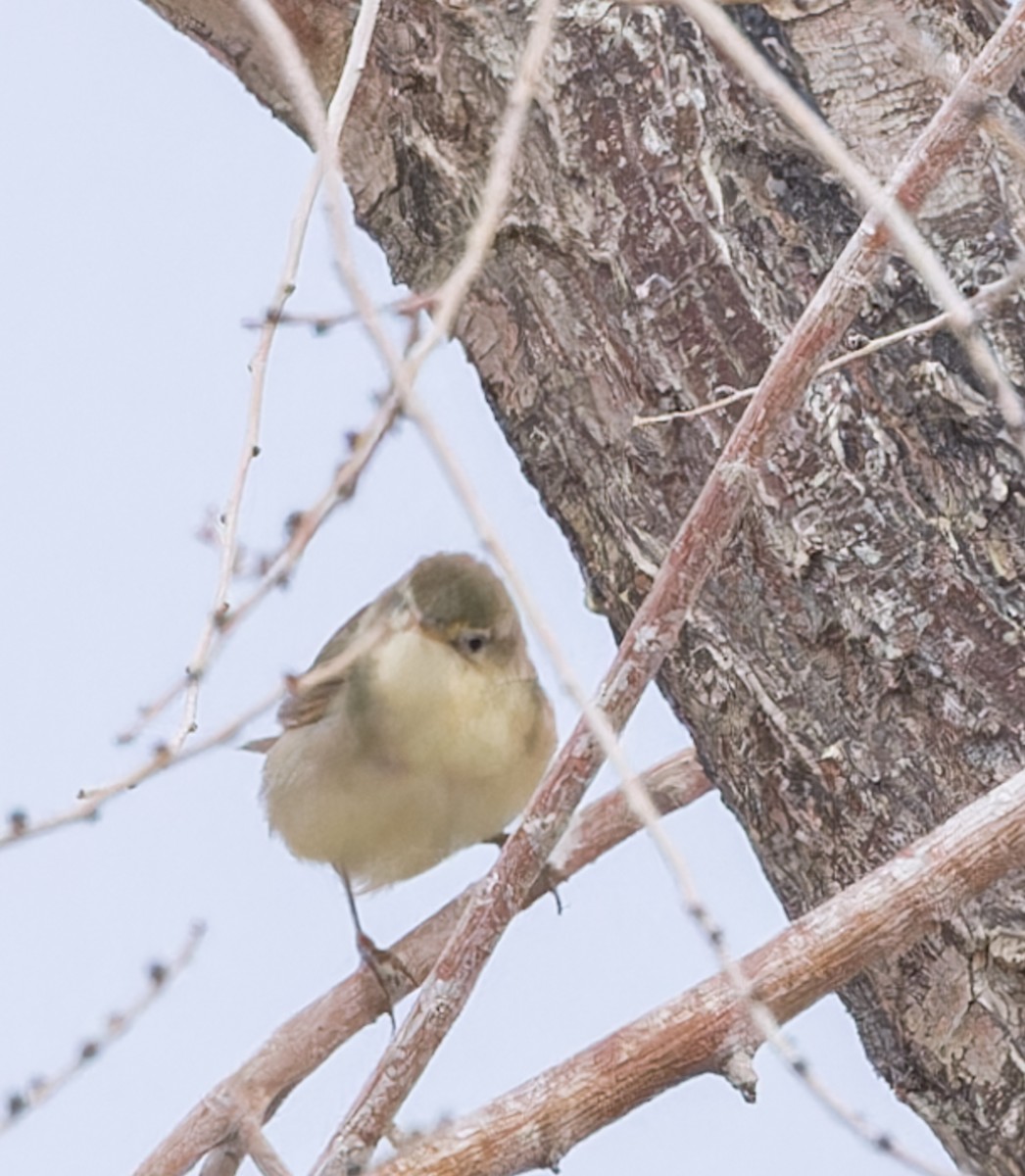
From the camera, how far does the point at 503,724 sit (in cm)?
307

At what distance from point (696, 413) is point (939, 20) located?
504mm

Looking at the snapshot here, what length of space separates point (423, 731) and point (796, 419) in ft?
3.59

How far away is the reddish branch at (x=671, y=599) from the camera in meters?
1.61

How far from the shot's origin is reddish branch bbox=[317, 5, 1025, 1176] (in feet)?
5.27

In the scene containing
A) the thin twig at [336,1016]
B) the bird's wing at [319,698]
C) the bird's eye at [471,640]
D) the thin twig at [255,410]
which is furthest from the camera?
the bird's wing at [319,698]

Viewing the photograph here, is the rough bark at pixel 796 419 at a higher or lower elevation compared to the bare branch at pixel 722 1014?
higher

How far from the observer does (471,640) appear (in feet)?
9.98

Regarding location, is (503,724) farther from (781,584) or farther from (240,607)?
(240,607)

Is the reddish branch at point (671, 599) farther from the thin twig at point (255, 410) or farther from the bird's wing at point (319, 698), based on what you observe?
the bird's wing at point (319, 698)

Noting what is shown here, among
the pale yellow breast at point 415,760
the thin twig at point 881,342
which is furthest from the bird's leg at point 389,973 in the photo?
the thin twig at point 881,342

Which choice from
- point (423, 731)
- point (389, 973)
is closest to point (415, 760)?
point (423, 731)

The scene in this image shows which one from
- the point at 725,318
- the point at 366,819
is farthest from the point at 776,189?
the point at 366,819

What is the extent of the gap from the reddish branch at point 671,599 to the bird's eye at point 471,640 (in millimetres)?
1233

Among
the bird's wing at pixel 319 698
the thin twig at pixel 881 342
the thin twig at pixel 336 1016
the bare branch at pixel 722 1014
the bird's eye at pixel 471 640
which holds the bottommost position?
the bare branch at pixel 722 1014
